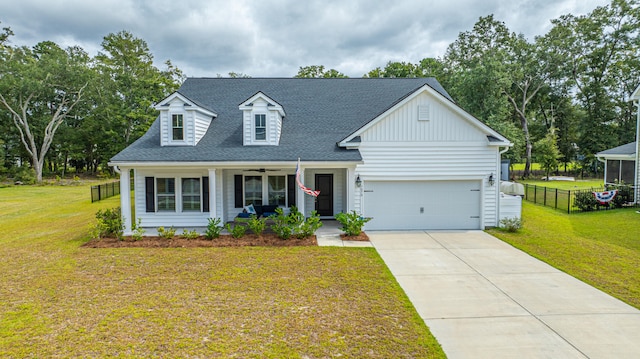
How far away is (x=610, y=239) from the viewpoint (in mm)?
11797

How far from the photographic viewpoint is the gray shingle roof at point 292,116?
12922 millimetres

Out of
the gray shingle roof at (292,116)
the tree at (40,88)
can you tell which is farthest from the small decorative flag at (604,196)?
the tree at (40,88)

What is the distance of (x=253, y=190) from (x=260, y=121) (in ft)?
9.49

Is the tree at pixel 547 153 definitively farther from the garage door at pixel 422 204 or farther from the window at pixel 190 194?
the window at pixel 190 194

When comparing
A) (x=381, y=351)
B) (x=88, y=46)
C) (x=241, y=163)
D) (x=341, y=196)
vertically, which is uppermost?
(x=88, y=46)

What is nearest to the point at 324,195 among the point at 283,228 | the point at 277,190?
the point at 277,190

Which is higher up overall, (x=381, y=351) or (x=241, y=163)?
(x=241, y=163)

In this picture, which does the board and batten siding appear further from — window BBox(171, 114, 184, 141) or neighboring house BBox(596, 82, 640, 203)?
neighboring house BBox(596, 82, 640, 203)

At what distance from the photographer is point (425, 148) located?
519 inches

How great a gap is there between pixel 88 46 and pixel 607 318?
176 ft

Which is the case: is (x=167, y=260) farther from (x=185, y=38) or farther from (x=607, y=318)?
(x=185, y=38)

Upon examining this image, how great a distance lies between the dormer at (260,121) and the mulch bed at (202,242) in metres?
3.91

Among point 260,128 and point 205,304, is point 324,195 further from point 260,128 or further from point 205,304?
point 205,304

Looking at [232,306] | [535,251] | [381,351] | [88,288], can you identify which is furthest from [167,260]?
[535,251]
